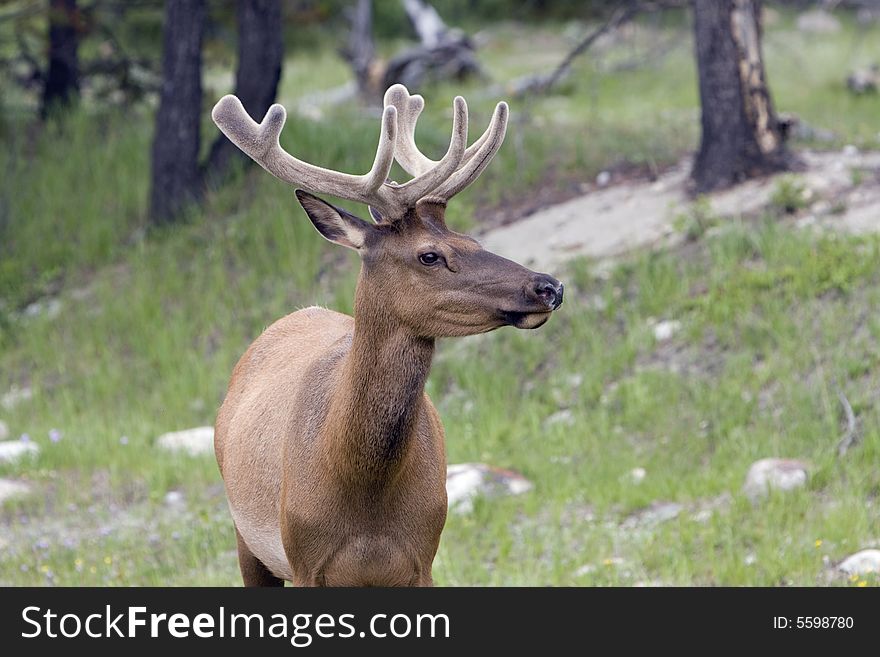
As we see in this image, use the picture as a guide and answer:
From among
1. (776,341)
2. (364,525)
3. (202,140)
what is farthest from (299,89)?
(364,525)

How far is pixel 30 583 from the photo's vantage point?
25.7 ft

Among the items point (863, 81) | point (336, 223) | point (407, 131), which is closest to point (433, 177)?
point (336, 223)

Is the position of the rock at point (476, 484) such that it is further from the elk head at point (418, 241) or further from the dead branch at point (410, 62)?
the dead branch at point (410, 62)

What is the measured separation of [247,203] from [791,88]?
8.86m

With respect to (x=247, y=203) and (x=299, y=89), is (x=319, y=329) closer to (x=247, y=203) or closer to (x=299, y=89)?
(x=247, y=203)

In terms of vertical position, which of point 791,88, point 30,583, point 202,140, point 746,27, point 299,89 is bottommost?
point 30,583

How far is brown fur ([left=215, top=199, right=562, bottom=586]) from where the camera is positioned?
5.11 meters

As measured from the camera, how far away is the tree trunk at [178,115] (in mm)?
13031

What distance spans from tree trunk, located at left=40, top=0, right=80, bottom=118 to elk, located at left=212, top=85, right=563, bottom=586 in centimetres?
1054

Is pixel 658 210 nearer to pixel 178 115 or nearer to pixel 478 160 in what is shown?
pixel 178 115

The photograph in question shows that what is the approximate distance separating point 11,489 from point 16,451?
0.66 metres

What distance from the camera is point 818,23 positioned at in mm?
24375

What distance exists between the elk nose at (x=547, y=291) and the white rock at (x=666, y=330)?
5250mm

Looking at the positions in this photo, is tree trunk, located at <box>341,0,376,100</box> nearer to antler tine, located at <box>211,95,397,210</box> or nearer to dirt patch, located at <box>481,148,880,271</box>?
dirt patch, located at <box>481,148,880,271</box>
